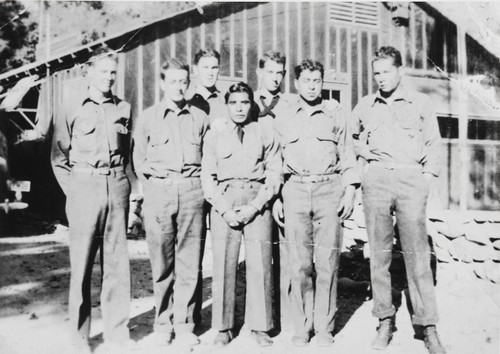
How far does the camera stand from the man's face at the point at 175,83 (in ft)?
10.6

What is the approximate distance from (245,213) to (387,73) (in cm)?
151

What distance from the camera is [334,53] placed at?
26.1 ft

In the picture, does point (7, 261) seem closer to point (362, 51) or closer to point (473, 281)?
point (473, 281)

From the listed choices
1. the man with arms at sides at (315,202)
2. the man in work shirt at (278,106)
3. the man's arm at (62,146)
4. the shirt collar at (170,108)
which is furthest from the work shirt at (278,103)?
the man's arm at (62,146)

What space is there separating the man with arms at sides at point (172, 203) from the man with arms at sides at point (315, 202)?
0.70 m

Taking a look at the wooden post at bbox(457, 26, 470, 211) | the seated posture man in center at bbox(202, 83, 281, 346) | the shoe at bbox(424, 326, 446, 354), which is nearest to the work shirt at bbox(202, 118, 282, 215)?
the seated posture man in center at bbox(202, 83, 281, 346)

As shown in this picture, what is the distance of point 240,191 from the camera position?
321cm

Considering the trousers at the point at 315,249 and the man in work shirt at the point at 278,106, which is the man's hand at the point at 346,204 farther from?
the man in work shirt at the point at 278,106

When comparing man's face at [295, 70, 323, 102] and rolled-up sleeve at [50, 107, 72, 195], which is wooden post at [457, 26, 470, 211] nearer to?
man's face at [295, 70, 323, 102]

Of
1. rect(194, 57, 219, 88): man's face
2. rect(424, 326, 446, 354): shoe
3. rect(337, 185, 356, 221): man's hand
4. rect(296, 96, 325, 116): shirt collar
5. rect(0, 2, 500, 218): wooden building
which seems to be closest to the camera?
rect(424, 326, 446, 354): shoe

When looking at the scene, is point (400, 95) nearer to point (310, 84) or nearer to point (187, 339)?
point (310, 84)

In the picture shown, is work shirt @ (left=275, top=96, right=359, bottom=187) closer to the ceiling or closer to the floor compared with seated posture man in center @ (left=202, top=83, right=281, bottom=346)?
closer to the ceiling

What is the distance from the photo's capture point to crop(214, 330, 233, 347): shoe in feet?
10.4

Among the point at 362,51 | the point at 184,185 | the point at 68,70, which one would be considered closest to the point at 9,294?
the point at 184,185
